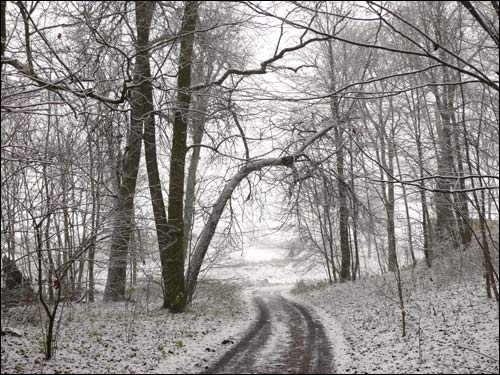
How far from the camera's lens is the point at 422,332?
7.42 m

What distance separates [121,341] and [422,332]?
5810mm

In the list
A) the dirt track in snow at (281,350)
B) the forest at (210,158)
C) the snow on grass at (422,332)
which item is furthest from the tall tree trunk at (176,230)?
the snow on grass at (422,332)

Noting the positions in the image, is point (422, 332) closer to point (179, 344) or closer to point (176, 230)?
point (179, 344)

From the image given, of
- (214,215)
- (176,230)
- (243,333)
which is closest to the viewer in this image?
(243,333)

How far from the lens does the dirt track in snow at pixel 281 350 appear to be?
6.05 m

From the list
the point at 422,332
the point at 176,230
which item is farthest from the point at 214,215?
the point at 422,332

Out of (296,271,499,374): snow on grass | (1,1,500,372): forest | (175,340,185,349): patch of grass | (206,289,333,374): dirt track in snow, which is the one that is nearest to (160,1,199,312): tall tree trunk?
(1,1,500,372): forest

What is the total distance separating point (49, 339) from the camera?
221 inches

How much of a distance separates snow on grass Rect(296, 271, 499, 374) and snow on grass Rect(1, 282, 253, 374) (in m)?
2.55

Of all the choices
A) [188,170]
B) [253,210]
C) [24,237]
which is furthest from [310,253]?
[24,237]

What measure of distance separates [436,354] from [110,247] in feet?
19.9

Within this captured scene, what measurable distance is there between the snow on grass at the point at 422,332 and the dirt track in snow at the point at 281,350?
1.08 feet

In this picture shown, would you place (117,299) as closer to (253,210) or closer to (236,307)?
(236,307)

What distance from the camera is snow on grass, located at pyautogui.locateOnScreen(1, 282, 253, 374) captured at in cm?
571
